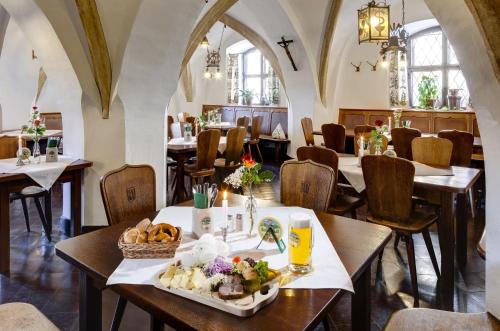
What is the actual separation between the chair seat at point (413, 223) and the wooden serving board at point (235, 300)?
1.83 meters

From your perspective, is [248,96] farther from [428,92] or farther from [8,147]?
[8,147]

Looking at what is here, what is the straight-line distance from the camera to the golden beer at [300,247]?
1.33m

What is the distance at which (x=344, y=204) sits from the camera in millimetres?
3305

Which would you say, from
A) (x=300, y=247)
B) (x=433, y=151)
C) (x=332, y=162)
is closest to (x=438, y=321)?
(x=300, y=247)

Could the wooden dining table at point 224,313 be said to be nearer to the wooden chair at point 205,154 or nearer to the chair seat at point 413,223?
the chair seat at point 413,223

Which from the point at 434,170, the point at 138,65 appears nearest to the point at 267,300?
the point at 434,170

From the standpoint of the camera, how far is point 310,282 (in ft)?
4.11

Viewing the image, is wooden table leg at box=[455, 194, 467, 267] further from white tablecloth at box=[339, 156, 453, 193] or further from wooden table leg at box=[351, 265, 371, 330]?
wooden table leg at box=[351, 265, 371, 330]

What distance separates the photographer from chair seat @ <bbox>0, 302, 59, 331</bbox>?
1.34 meters

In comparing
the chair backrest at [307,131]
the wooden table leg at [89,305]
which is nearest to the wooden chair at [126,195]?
the wooden table leg at [89,305]

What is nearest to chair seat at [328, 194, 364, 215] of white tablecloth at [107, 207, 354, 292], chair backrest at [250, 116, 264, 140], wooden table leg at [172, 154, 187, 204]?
white tablecloth at [107, 207, 354, 292]

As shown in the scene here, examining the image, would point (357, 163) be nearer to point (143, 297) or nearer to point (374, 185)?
point (374, 185)

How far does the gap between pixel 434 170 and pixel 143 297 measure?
2860mm

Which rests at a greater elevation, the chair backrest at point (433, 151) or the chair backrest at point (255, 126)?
the chair backrest at point (255, 126)
